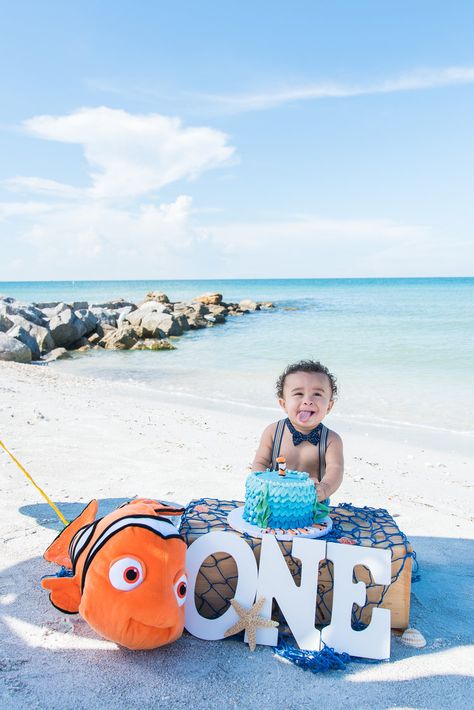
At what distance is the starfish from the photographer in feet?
8.36

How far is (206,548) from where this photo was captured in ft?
8.87

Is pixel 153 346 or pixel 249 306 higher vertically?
pixel 249 306

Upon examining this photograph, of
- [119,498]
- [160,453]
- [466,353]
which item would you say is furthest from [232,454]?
[466,353]

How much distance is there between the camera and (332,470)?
3164mm

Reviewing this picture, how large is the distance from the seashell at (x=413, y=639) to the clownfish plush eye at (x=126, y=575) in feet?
4.18

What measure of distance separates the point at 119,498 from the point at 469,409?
6.62 metres

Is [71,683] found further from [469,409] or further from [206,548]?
[469,409]

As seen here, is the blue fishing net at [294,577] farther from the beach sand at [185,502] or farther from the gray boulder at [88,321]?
the gray boulder at [88,321]

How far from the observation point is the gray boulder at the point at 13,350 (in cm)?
1416

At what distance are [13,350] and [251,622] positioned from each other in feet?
42.9

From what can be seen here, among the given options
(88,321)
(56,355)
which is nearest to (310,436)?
(56,355)

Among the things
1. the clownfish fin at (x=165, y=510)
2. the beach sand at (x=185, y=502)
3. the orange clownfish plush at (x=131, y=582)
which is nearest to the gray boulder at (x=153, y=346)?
the beach sand at (x=185, y=502)

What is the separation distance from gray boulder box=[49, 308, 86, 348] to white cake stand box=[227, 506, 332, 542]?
16.0 m

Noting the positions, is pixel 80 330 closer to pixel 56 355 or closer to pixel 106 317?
pixel 56 355
